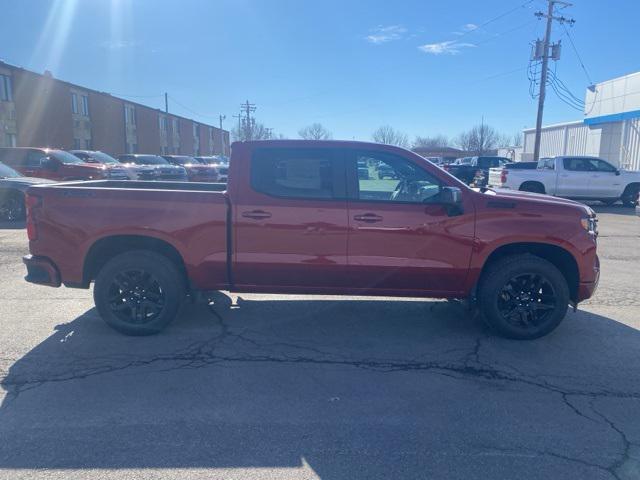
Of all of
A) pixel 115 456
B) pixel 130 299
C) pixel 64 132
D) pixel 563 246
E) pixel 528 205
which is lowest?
pixel 115 456

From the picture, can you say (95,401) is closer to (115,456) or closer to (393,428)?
(115,456)

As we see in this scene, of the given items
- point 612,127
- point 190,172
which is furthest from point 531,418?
point 612,127

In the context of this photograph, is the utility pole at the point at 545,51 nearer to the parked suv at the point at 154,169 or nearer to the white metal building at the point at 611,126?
the white metal building at the point at 611,126

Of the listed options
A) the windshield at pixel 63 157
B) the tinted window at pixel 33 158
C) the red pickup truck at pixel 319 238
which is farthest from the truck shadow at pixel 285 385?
the tinted window at pixel 33 158

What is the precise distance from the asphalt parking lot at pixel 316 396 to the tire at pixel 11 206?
7868mm

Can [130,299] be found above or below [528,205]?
below

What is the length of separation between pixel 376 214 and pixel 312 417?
209 centimetres

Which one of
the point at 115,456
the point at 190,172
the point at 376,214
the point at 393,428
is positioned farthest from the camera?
the point at 190,172

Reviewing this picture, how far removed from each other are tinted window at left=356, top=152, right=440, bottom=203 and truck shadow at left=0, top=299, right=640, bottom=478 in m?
1.45

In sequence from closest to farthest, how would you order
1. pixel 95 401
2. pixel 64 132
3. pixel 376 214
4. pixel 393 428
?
pixel 393 428
pixel 95 401
pixel 376 214
pixel 64 132

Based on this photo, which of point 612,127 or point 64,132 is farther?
point 64,132

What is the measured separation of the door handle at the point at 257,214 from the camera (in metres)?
4.85

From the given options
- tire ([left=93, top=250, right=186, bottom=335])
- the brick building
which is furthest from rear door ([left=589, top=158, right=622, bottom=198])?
the brick building

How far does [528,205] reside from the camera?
4.92 metres
